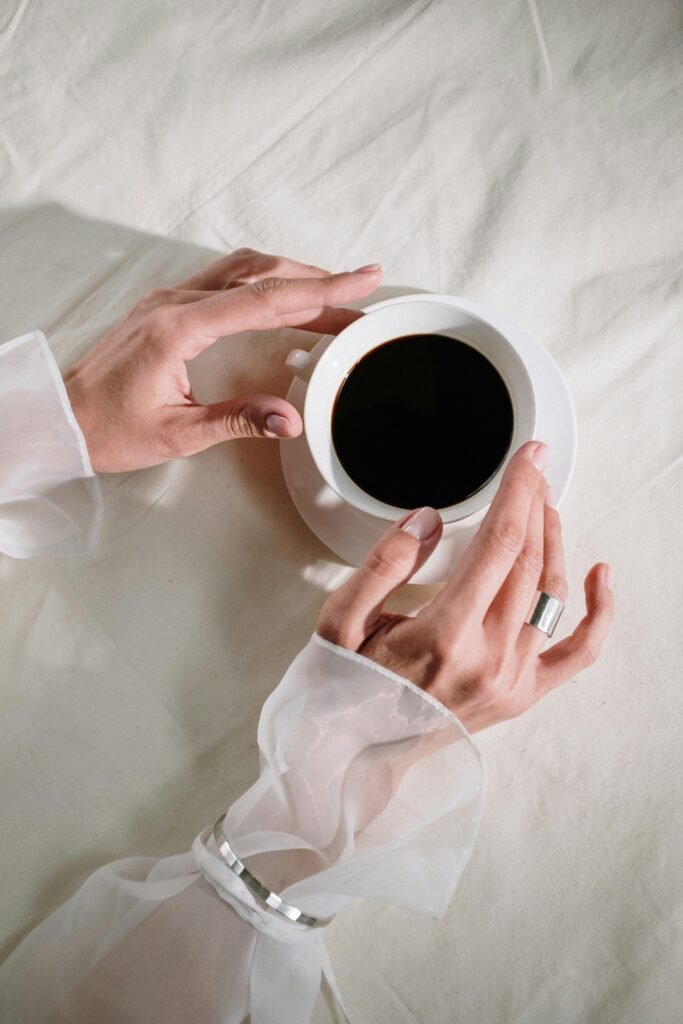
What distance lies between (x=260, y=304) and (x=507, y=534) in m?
0.32

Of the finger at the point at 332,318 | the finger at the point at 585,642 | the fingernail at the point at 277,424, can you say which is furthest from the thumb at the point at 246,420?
the finger at the point at 585,642

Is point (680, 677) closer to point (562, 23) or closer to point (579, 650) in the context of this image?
point (579, 650)

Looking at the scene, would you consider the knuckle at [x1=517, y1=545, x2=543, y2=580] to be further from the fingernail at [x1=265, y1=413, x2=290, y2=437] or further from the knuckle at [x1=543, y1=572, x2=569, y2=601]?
the fingernail at [x1=265, y1=413, x2=290, y2=437]

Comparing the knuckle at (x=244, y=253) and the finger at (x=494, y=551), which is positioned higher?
the knuckle at (x=244, y=253)

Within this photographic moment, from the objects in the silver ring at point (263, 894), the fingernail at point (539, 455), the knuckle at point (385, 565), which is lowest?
the silver ring at point (263, 894)

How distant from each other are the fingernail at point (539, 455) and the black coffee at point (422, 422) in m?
0.05

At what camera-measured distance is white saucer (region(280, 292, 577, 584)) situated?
0.76 metres

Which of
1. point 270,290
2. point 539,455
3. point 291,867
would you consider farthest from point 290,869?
point 270,290

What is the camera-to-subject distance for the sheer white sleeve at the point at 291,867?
0.70 meters

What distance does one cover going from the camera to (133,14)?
95 cm

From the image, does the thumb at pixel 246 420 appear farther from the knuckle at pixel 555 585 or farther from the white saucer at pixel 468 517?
the knuckle at pixel 555 585

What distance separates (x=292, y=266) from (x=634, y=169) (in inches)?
15.5

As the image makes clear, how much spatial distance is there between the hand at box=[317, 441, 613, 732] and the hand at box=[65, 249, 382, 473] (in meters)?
0.17

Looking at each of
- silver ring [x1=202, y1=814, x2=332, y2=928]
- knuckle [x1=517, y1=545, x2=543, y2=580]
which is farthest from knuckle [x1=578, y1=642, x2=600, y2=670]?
silver ring [x1=202, y1=814, x2=332, y2=928]
